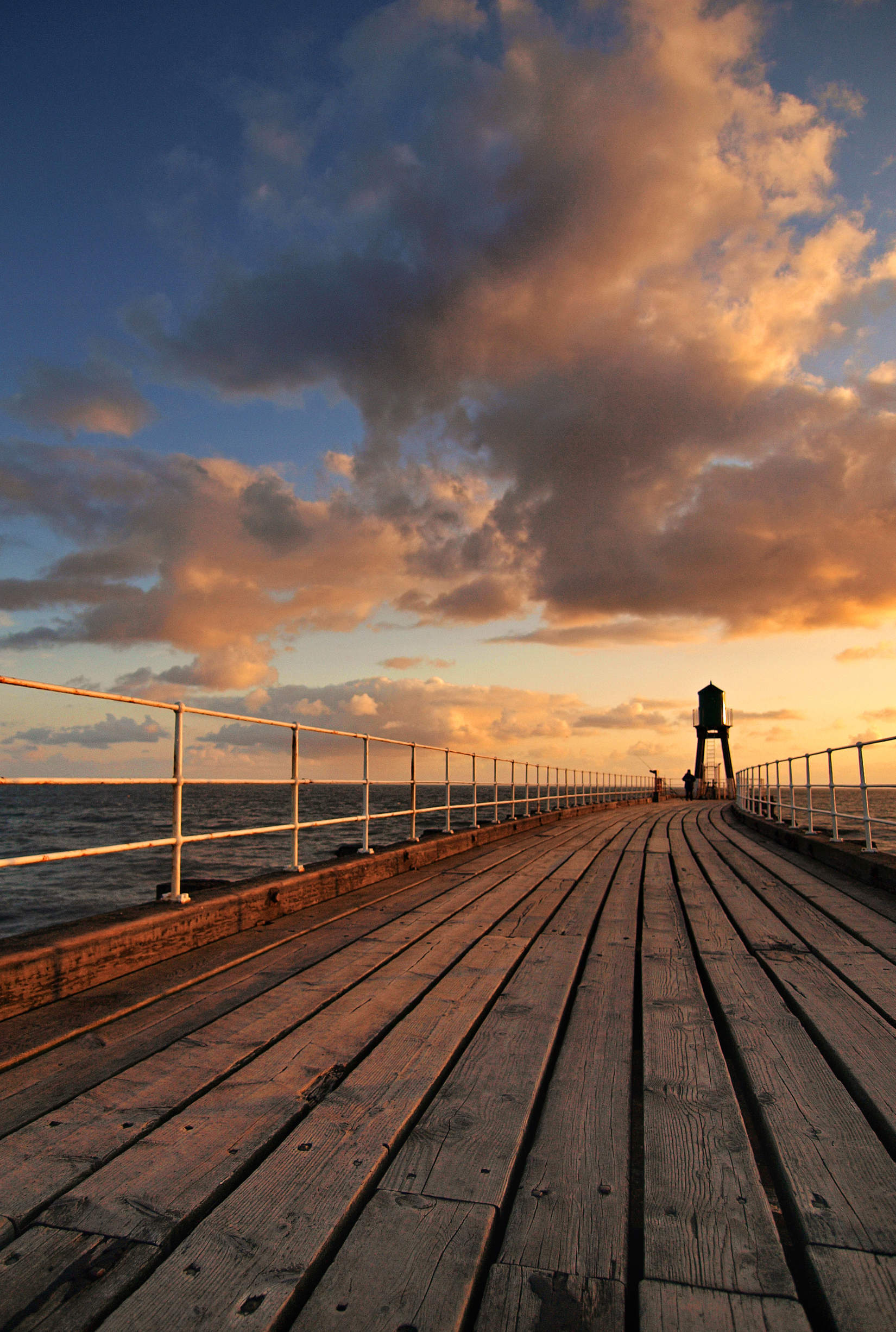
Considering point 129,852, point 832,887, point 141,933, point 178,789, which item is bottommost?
point 129,852

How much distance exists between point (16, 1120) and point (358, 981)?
1.36 meters

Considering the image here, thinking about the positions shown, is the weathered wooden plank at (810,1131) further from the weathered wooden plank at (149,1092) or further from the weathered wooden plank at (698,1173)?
the weathered wooden plank at (149,1092)

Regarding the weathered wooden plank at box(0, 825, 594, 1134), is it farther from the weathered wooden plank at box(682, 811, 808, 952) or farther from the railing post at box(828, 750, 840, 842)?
the railing post at box(828, 750, 840, 842)

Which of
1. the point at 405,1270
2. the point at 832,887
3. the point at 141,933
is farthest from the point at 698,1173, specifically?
the point at 832,887

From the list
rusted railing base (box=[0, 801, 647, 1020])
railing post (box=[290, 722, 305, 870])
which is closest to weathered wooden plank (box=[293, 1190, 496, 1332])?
rusted railing base (box=[0, 801, 647, 1020])

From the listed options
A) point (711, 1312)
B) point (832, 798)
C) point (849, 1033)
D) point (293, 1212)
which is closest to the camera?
point (711, 1312)

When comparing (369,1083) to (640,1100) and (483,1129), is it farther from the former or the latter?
(640,1100)

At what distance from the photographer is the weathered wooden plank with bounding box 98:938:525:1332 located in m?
1.26

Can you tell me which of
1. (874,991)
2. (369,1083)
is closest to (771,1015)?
(874,991)

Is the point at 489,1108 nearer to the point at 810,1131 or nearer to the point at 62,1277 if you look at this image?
the point at 810,1131

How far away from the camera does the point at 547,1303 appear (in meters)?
1.27

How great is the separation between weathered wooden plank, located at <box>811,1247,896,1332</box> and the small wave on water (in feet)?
10.0

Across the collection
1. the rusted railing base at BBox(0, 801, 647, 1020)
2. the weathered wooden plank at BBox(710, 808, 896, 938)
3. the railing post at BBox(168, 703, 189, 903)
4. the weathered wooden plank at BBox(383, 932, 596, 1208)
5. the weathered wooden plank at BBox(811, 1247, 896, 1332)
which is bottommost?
the weathered wooden plank at BBox(710, 808, 896, 938)

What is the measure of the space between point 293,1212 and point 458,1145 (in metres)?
0.42
